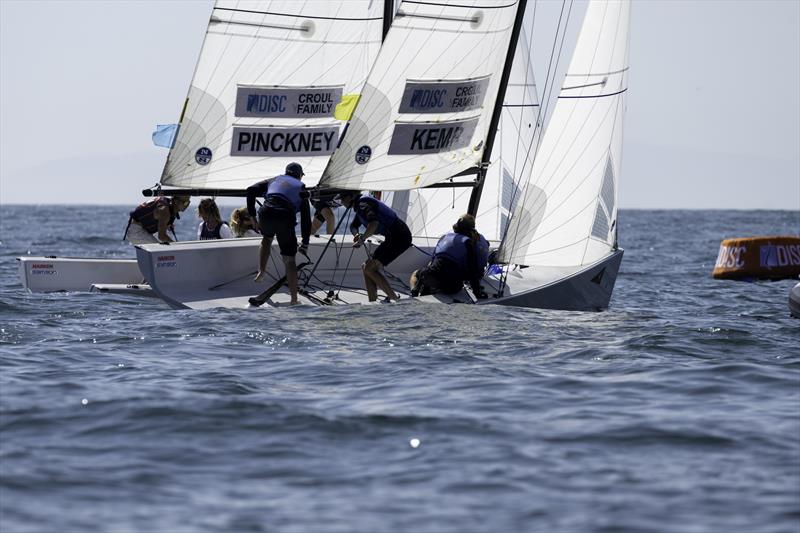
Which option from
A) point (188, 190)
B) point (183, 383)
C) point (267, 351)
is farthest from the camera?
point (188, 190)

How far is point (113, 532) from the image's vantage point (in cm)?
520

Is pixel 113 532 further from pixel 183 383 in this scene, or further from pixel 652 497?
pixel 183 383

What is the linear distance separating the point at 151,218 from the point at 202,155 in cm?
109

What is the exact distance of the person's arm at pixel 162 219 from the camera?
15.5m

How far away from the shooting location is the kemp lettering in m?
14.7

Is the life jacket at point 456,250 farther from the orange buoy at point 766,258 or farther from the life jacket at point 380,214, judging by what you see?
the orange buoy at point 766,258

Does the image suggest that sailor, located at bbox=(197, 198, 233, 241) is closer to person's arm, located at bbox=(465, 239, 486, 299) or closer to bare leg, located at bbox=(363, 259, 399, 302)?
bare leg, located at bbox=(363, 259, 399, 302)

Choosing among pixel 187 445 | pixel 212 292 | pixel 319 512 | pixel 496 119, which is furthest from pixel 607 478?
pixel 496 119

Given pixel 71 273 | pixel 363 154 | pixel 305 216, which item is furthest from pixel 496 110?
pixel 71 273

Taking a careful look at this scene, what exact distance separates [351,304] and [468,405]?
5.44 meters

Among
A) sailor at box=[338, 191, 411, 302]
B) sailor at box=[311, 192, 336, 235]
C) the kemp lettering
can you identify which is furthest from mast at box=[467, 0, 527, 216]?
sailor at box=[311, 192, 336, 235]

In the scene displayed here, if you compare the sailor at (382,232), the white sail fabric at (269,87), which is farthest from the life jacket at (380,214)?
the white sail fabric at (269,87)

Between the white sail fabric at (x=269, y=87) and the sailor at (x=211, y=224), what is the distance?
819 mm

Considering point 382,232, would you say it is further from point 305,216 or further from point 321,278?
point 321,278
